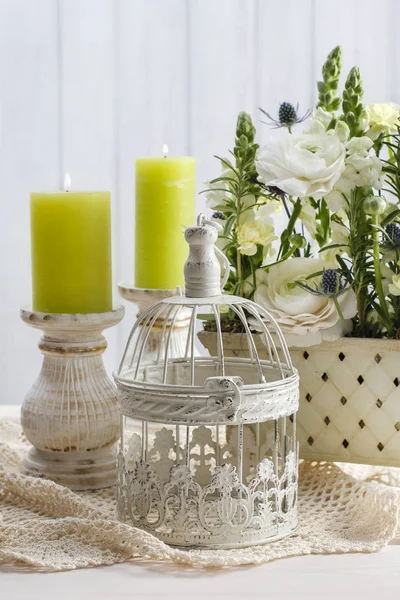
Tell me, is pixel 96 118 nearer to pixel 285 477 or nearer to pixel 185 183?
pixel 185 183

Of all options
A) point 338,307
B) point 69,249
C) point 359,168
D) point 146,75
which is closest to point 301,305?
point 338,307

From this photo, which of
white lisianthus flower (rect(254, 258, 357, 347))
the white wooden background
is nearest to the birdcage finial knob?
white lisianthus flower (rect(254, 258, 357, 347))

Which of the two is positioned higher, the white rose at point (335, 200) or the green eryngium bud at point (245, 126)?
the green eryngium bud at point (245, 126)

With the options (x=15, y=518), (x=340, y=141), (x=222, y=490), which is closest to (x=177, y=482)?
(x=222, y=490)

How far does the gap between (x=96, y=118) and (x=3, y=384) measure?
590 mm

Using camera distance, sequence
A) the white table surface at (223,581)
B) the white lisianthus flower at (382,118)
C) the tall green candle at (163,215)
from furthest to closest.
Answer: the tall green candle at (163,215) < the white lisianthus flower at (382,118) < the white table surface at (223,581)

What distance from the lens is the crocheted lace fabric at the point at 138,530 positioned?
2.27 feet

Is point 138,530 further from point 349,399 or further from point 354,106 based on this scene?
point 354,106

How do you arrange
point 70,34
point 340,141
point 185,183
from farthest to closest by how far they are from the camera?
point 70,34 → point 185,183 → point 340,141

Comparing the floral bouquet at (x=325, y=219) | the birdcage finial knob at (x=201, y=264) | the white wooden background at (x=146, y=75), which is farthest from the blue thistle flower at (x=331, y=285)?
the white wooden background at (x=146, y=75)

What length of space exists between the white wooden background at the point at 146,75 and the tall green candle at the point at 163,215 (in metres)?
0.83

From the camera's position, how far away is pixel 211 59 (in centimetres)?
Result: 183

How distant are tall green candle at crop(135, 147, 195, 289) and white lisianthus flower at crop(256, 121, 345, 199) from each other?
0.59ft

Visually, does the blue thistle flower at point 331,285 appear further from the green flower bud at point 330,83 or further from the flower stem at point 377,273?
the green flower bud at point 330,83
